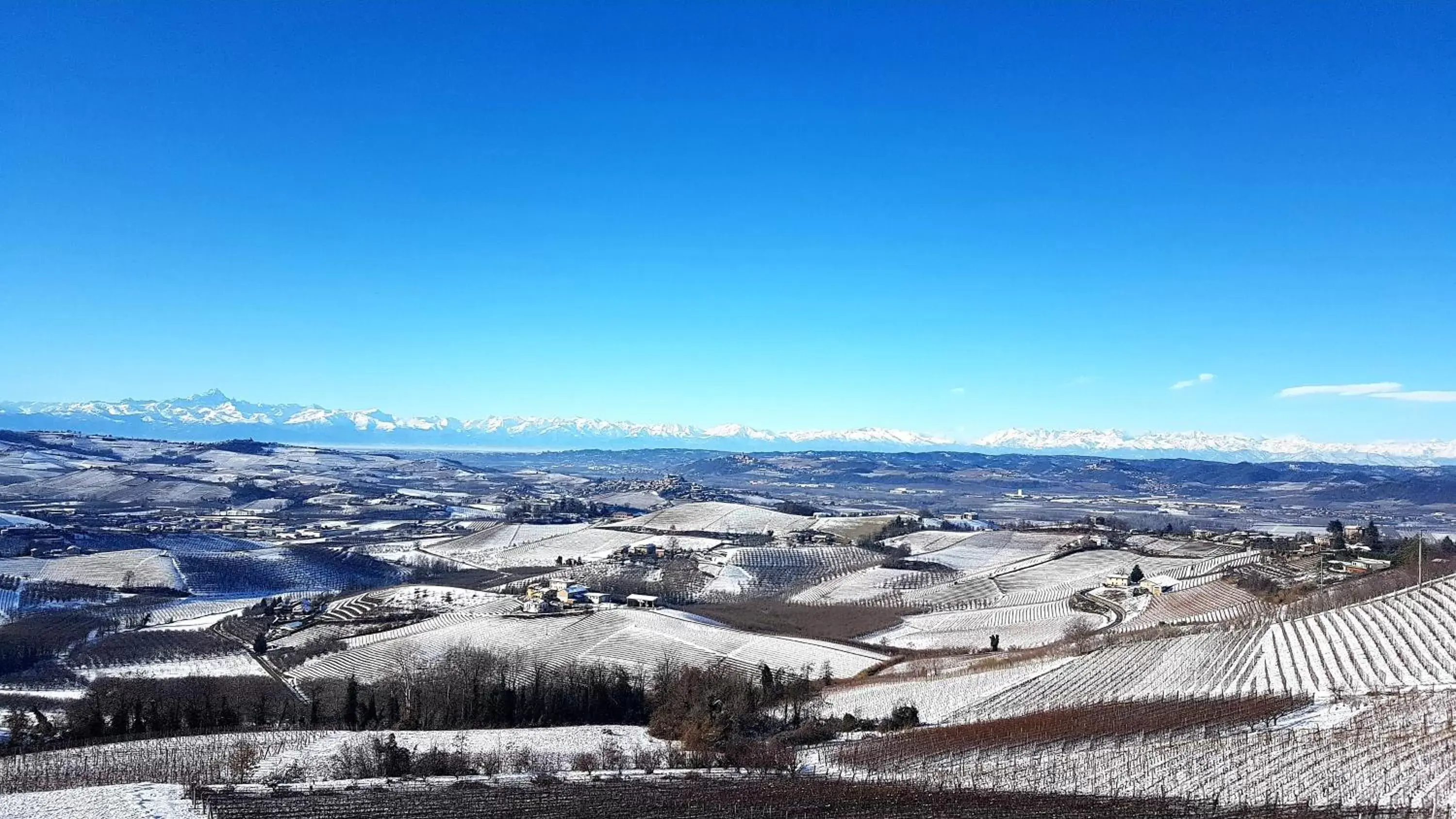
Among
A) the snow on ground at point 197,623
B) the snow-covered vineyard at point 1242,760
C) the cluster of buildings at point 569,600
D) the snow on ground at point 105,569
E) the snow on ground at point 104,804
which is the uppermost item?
the snow-covered vineyard at point 1242,760

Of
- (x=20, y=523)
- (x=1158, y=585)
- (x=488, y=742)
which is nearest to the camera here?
(x=488, y=742)

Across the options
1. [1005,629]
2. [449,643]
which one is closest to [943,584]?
[1005,629]

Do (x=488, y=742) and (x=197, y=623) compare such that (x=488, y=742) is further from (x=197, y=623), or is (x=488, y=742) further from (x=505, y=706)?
(x=197, y=623)

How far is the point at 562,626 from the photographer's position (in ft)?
238

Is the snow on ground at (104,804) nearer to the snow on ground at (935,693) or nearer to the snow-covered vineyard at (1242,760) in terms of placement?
the snow-covered vineyard at (1242,760)

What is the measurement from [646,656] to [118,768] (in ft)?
115

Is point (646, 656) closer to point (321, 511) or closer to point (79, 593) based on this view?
point (79, 593)

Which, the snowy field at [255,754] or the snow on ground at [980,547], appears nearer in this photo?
the snowy field at [255,754]

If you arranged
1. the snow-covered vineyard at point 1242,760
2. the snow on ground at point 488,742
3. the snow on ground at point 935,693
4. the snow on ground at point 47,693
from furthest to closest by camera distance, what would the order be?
1. the snow on ground at point 47,693
2. the snow on ground at point 935,693
3. the snow on ground at point 488,742
4. the snow-covered vineyard at point 1242,760

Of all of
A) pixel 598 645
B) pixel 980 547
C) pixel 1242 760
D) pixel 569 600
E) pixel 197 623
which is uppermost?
pixel 1242 760

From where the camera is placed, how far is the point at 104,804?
23.5 metres

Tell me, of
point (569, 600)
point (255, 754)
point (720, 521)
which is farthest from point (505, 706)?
point (720, 521)

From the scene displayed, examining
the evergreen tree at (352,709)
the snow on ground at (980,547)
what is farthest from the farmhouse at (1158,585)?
the evergreen tree at (352,709)

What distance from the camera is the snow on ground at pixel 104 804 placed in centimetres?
2256
